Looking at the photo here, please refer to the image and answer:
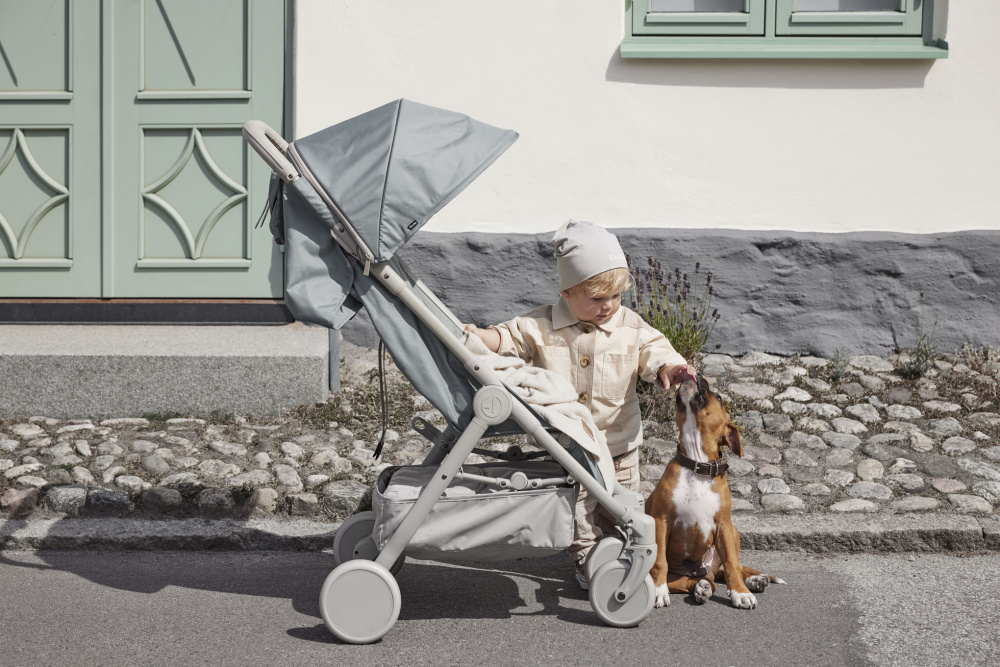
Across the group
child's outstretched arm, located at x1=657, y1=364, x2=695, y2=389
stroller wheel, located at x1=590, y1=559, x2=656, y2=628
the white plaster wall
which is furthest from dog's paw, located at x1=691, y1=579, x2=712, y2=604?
the white plaster wall

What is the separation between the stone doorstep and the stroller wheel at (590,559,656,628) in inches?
36.4

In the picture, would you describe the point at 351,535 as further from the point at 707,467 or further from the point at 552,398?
the point at 707,467

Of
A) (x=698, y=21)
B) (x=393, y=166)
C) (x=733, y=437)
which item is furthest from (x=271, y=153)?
(x=698, y=21)

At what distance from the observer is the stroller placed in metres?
3.03

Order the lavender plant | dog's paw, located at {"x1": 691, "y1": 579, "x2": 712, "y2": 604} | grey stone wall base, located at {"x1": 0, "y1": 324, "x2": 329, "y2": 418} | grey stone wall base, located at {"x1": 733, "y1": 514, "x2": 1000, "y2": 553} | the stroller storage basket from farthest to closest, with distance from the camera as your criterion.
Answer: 1. the lavender plant
2. grey stone wall base, located at {"x1": 0, "y1": 324, "x2": 329, "y2": 418}
3. grey stone wall base, located at {"x1": 733, "y1": 514, "x2": 1000, "y2": 553}
4. dog's paw, located at {"x1": 691, "y1": 579, "x2": 712, "y2": 604}
5. the stroller storage basket

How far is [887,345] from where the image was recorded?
612 centimetres

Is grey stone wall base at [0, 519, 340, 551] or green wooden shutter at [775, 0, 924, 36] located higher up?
green wooden shutter at [775, 0, 924, 36]

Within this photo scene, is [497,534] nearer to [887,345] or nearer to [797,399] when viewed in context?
[797,399]

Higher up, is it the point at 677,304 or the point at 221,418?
the point at 677,304

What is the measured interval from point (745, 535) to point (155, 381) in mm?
3163

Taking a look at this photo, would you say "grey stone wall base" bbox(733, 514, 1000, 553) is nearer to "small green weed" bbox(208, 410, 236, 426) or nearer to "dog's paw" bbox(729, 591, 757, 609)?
"dog's paw" bbox(729, 591, 757, 609)

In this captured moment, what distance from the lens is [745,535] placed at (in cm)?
396

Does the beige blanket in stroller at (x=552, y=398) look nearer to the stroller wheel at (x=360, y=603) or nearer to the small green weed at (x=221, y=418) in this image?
the stroller wheel at (x=360, y=603)

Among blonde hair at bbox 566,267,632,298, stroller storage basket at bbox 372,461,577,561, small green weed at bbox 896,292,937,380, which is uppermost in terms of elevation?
blonde hair at bbox 566,267,632,298
